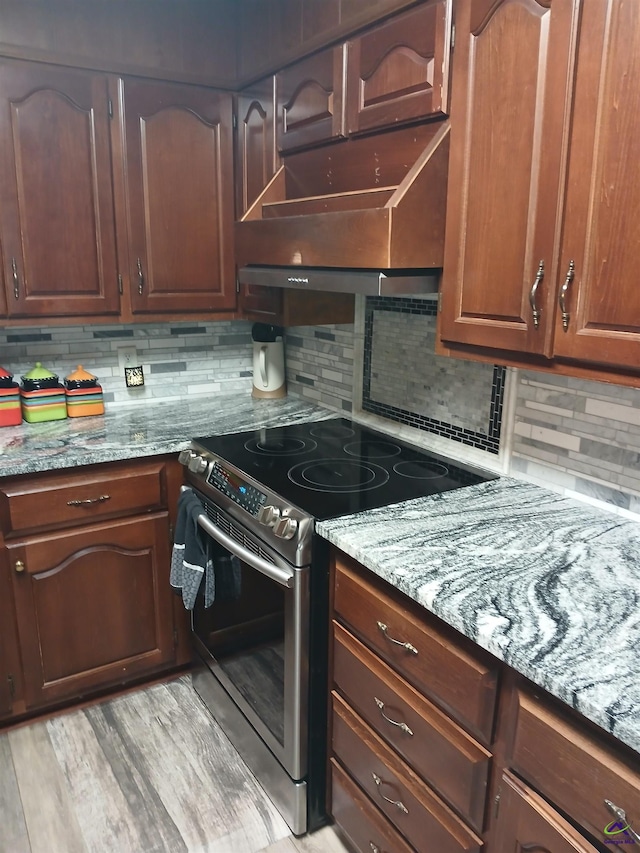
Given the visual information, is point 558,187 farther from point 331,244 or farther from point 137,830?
point 137,830

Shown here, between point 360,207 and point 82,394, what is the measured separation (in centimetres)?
133

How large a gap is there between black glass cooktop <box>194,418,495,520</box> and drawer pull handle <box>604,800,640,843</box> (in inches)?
32.6

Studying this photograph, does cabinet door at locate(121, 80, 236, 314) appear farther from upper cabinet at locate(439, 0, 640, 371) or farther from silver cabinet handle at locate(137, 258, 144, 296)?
upper cabinet at locate(439, 0, 640, 371)

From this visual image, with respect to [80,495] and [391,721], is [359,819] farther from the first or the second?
[80,495]

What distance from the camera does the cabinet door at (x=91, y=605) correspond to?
2062 mm

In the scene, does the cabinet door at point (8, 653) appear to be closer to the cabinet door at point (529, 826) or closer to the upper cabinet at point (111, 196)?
the upper cabinet at point (111, 196)

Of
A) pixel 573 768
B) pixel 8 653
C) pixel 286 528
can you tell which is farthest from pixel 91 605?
pixel 573 768

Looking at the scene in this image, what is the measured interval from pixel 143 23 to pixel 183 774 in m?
2.47

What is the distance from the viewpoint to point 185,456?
213 centimetres

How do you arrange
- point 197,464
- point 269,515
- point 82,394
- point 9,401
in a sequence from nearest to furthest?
point 269,515
point 197,464
point 9,401
point 82,394

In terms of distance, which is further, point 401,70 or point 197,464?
point 197,464

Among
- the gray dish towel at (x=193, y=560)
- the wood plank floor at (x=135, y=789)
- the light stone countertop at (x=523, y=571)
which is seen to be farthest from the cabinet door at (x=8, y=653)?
the gray dish towel at (x=193, y=560)

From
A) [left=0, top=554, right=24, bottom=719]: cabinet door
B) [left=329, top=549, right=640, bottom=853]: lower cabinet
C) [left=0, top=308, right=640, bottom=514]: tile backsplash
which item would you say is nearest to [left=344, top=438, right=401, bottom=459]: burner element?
[left=0, top=308, right=640, bottom=514]: tile backsplash

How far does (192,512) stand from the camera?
198 centimetres
